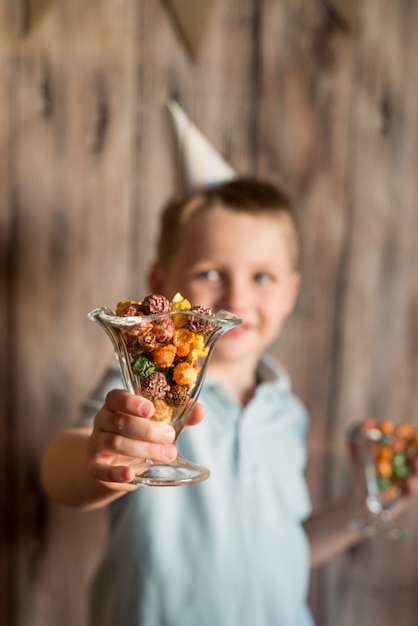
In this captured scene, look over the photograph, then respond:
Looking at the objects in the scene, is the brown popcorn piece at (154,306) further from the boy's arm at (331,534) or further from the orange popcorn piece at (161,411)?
the boy's arm at (331,534)

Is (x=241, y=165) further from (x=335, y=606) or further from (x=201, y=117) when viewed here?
(x=335, y=606)

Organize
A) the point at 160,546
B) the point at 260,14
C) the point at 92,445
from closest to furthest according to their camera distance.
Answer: the point at 92,445, the point at 160,546, the point at 260,14

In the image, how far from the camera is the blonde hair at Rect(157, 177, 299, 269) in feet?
3.12

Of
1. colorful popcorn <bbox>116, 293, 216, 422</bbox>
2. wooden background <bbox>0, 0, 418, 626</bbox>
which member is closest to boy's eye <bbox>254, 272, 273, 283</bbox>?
wooden background <bbox>0, 0, 418, 626</bbox>

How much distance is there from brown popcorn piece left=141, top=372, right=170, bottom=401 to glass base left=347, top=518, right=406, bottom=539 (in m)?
0.55

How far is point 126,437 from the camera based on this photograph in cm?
62

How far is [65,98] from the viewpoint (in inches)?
41.1

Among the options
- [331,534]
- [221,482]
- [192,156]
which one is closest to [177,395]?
[221,482]

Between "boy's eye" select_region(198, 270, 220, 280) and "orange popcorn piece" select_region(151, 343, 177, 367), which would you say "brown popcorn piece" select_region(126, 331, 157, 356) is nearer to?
"orange popcorn piece" select_region(151, 343, 177, 367)

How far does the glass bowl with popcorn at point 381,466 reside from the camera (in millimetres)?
1003

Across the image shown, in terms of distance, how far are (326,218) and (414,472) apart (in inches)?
16.9

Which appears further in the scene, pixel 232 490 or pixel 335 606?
pixel 335 606

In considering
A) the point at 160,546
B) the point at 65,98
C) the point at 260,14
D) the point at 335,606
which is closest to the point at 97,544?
the point at 160,546

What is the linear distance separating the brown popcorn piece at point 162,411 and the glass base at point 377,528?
0.53 m
